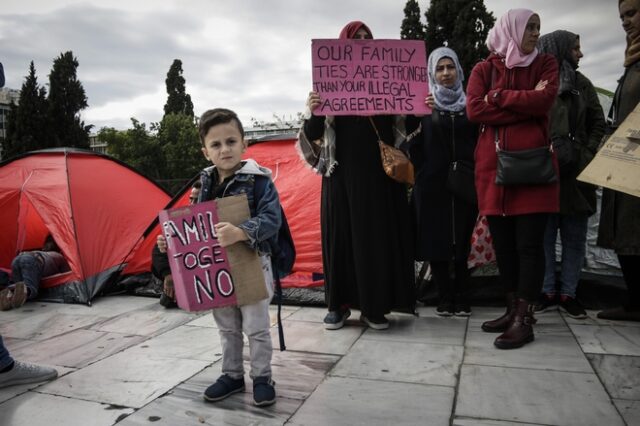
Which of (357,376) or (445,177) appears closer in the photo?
(357,376)

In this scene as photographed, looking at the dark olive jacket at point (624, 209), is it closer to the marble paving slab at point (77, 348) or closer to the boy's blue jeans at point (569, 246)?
the boy's blue jeans at point (569, 246)

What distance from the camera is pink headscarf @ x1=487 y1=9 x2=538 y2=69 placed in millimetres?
2803

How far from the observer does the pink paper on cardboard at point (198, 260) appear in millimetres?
2143

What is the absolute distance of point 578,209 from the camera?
336 centimetres

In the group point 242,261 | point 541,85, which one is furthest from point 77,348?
point 541,85

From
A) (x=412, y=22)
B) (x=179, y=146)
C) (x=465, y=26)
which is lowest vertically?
(x=179, y=146)

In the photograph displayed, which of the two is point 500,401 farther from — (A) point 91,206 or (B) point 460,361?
(A) point 91,206

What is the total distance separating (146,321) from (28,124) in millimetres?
22854

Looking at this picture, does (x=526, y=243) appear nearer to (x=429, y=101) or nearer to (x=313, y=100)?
(x=429, y=101)

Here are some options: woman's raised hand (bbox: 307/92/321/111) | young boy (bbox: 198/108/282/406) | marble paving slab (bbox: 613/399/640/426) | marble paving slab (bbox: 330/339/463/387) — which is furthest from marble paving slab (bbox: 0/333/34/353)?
marble paving slab (bbox: 613/399/640/426)

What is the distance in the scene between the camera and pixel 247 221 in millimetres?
2109

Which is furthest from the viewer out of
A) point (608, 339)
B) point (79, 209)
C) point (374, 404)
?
point (79, 209)

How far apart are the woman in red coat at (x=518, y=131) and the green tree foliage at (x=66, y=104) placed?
2416cm

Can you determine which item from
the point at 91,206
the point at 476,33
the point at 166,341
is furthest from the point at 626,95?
the point at 476,33
